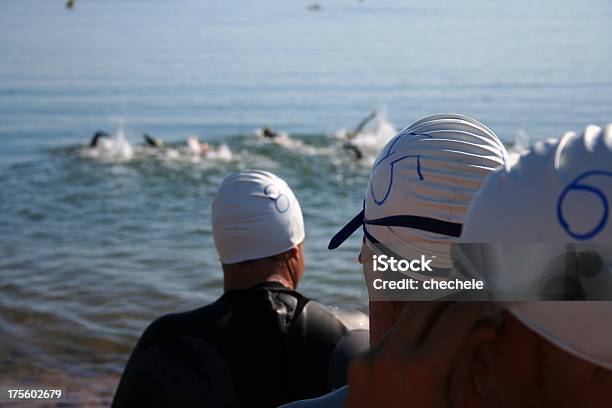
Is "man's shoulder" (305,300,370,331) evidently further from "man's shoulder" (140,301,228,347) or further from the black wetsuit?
"man's shoulder" (140,301,228,347)

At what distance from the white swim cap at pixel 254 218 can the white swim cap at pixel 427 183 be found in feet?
6.21

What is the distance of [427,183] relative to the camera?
6.25ft

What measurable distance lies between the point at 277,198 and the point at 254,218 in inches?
6.8

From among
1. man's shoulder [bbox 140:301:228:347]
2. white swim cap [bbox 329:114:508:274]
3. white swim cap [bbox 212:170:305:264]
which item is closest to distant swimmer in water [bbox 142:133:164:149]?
white swim cap [bbox 212:170:305:264]

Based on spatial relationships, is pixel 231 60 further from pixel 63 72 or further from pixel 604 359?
pixel 604 359

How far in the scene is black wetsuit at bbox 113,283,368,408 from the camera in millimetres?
3465

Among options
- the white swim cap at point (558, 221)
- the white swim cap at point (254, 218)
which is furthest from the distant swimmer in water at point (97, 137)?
the white swim cap at point (558, 221)

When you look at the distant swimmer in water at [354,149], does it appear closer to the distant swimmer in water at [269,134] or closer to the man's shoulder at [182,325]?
the distant swimmer in water at [269,134]

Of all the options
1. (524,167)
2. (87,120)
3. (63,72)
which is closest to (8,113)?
(87,120)

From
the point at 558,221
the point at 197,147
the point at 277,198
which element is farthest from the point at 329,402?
the point at 197,147

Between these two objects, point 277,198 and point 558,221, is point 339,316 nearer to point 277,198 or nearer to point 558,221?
point 277,198

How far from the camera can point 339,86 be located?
96.2 feet

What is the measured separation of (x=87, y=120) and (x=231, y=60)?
15.3 m

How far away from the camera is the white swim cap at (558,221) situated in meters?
1.11
